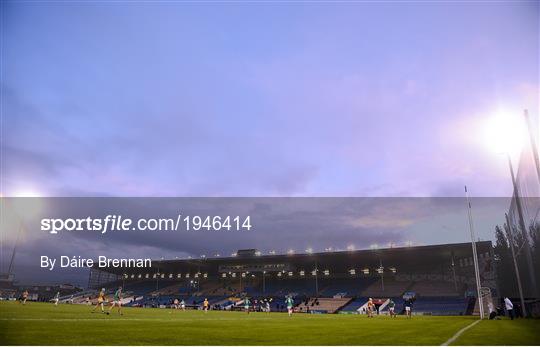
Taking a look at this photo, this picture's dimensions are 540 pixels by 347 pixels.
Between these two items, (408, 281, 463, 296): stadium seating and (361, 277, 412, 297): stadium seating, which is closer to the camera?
(408, 281, 463, 296): stadium seating

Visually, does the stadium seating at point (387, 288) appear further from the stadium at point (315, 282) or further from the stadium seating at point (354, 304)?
the stadium seating at point (354, 304)

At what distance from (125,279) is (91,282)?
7851 mm

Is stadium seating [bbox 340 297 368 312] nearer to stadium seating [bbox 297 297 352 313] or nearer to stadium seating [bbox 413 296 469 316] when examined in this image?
stadium seating [bbox 297 297 352 313]

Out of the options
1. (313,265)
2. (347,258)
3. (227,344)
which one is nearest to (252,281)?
(313,265)

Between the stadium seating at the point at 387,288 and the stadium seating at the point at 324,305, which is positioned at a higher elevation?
the stadium seating at the point at 387,288

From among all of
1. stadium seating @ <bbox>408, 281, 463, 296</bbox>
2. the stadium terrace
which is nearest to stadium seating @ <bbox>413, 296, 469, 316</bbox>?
the stadium terrace

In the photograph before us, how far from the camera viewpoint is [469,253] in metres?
61.9

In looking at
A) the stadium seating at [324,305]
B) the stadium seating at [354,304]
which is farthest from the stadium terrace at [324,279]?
the stadium seating at [324,305]

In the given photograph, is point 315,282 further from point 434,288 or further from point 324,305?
point 434,288

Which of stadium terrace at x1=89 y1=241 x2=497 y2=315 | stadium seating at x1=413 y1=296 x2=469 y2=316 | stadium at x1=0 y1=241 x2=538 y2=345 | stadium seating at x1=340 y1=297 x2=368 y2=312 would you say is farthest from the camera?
stadium terrace at x1=89 y1=241 x2=497 y2=315

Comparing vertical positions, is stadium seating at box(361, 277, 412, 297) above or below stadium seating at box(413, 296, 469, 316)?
above

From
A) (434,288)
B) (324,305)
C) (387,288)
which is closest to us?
(324,305)

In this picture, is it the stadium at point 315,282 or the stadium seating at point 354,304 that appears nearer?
the stadium at point 315,282

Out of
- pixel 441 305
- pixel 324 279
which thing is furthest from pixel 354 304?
pixel 324 279
